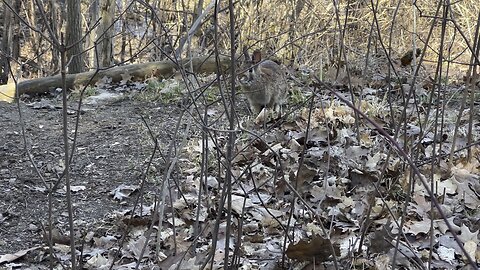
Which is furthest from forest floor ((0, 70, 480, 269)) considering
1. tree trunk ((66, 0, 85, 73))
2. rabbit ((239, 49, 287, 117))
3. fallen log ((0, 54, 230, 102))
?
tree trunk ((66, 0, 85, 73))

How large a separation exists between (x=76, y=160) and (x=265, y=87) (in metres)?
1.85

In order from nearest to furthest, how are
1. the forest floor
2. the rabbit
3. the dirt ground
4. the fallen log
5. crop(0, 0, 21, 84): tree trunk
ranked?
the forest floor, the dirt ground, the rabbit, the fallen log, crop(0, 0, 21, 84): tree trunk

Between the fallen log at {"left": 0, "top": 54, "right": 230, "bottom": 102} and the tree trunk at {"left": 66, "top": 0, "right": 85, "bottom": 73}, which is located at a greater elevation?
the tree trunk at {"left": 66, "top": 0, "right": 85, "bottom": 73}

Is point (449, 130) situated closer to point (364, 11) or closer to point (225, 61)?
point (225, 61)

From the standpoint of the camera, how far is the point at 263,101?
579 cm

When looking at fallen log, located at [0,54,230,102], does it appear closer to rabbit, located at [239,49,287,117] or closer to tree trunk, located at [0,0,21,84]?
rabbit, located at [239,49,287,117]

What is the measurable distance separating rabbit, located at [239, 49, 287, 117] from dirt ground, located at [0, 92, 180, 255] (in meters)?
0.78

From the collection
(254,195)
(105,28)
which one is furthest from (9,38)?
(254,195)

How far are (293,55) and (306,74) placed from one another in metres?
1.52

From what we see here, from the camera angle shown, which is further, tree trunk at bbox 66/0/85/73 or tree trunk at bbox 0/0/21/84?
tree trunk at bbox 0/0/21/84

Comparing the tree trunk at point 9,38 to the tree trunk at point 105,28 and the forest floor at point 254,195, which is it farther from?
the forest floor at point 254,195

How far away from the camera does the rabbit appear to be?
5.78 metres

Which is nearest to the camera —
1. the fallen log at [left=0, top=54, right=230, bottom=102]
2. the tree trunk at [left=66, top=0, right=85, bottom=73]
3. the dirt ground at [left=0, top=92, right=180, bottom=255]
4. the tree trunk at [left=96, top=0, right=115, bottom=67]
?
the dirt ground at [left=0, top=92, right=180, bottom=255]

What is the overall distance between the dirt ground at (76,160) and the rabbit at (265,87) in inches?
30.6
